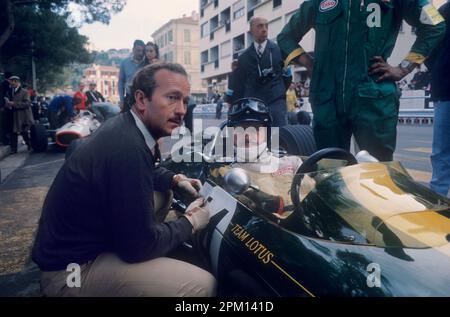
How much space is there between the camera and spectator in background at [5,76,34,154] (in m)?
8.74

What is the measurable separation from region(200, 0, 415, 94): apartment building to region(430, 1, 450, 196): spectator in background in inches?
806

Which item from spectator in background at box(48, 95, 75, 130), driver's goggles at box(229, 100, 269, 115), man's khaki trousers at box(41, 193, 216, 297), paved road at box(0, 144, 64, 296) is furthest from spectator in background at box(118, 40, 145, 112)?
man's khaki trousers at box(41, 193, 216, 297)

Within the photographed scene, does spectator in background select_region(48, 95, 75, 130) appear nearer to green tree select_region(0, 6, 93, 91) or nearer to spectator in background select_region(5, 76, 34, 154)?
spectator in background select_region(5, 76, 34, 154)

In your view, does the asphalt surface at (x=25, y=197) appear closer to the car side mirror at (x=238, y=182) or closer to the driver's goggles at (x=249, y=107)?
the car side mirror at (x=238, y=182)

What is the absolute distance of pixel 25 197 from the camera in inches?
189

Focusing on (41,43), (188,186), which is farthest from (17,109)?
(41,43)

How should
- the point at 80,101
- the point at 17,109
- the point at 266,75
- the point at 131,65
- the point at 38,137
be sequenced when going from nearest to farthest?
the point at 266,75, the point at 131,65, the point at 38,137, the point at 17,109, the point at 80,101

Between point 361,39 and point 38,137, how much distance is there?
24.9ft

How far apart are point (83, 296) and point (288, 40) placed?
2.29m

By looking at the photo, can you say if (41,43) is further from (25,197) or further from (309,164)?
(309,164)

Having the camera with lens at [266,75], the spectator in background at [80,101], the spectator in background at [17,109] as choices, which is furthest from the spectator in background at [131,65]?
the spectator in background at [80,101]

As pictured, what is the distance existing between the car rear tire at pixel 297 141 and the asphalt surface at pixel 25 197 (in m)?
1.76
